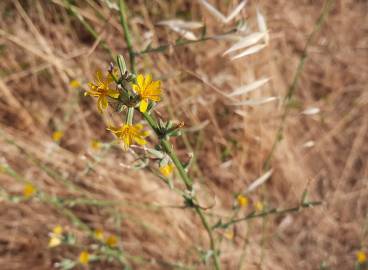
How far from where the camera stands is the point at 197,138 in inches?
90.2

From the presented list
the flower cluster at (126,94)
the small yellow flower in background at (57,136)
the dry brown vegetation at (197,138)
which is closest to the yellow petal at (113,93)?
the flower cluster at (126,94)

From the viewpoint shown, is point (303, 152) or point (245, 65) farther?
point (303, 152)

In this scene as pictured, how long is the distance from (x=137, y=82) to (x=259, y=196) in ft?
5.97

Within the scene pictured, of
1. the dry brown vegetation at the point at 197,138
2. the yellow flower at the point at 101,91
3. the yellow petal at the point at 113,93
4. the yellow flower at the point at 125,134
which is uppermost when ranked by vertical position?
the dry brown vegetation at the point at 197,138

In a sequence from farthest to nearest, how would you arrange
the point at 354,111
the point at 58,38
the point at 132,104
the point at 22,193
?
the point at 354,111 < the point at 58,38 < the point at 22,193 < the point at 132,104

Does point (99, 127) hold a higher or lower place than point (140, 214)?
higher

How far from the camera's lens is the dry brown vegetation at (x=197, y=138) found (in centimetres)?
227

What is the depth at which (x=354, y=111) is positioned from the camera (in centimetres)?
280

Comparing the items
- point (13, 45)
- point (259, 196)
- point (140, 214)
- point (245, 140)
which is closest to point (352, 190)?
point (259, 196)

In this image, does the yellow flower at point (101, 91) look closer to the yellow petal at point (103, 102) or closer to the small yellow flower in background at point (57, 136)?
the yellow petal at point (103, 102)

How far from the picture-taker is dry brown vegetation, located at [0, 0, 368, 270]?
2.27m

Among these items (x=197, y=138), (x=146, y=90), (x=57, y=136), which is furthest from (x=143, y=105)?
(x=57, y=136)

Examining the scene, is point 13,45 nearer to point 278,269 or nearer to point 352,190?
point 278,269

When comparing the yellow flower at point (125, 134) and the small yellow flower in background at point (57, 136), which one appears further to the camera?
the small yellow flower in background at point (57, 136)
